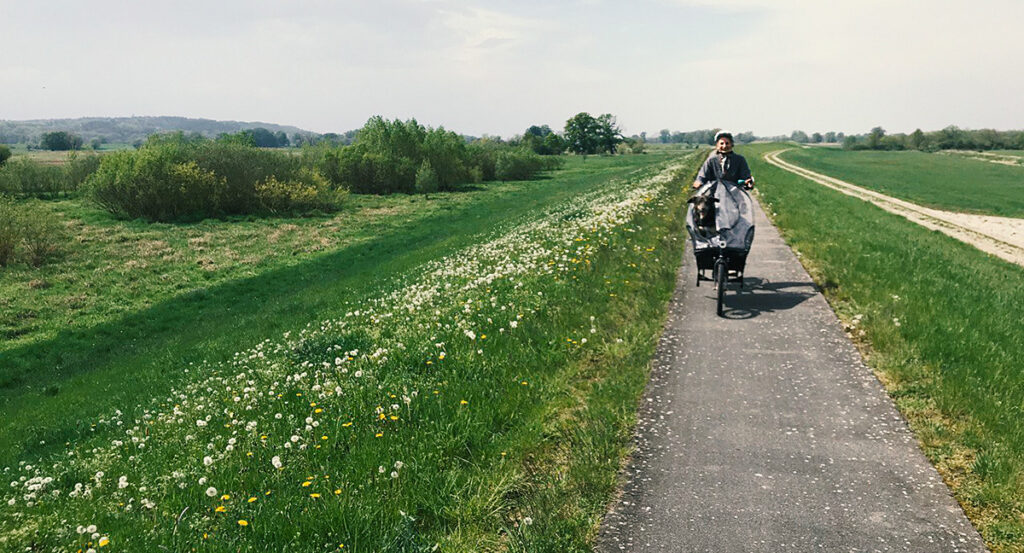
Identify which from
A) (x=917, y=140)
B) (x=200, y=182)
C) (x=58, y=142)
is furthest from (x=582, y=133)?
(x=200, y=182)

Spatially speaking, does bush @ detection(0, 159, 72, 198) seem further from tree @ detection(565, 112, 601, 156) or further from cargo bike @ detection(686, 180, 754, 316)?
tree @ detection(565, 112, 601, 156)

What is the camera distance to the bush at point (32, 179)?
51656mm

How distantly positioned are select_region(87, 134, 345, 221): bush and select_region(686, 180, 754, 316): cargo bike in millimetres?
40782

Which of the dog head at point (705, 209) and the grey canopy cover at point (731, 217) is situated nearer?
the grey canopy cover at point (731, 217)

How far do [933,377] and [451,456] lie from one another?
5.73m

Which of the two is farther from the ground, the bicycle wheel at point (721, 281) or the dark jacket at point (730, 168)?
the dark jacket at point (730, 168)

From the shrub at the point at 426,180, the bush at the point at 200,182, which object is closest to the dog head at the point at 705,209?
the bush at the point at 200,182

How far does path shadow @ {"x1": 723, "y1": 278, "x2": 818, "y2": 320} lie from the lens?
1007 cm

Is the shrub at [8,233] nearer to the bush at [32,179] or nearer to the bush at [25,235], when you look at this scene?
the bush at [25,235]

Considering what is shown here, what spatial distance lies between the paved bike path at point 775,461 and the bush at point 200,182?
140ft

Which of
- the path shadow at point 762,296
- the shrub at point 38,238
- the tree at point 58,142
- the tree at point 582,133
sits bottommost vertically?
the shrub at point 38,238

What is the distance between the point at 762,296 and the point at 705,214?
2.09 metres

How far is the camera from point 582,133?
194 m

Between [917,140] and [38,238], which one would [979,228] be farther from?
[917,140]
